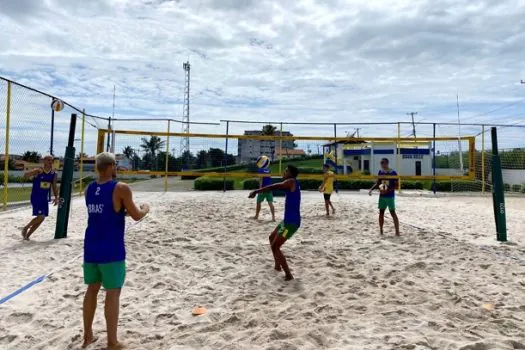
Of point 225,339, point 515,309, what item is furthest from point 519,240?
point 225,339

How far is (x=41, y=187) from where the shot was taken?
6.38 m

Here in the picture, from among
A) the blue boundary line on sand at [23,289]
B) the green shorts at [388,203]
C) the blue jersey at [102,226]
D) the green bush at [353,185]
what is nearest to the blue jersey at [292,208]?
the blue jersey at [102,226]

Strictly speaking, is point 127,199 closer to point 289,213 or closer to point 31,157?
point 289,213

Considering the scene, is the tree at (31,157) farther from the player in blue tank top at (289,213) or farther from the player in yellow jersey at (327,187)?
the player in blue tank top at (289,213)

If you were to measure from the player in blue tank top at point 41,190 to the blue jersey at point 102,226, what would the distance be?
4.06 metres

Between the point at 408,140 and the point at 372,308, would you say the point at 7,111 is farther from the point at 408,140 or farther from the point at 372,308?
the point at 408,140

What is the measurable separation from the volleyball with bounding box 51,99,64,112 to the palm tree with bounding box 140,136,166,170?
13.3 ft

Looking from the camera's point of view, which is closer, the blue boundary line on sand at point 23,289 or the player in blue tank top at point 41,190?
the blue boundary line on sand at point 23,289

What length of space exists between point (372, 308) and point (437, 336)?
0.70m

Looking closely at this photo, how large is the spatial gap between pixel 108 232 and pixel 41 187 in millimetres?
4351

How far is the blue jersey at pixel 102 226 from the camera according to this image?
2.74m

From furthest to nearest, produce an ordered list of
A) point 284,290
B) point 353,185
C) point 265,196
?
1. point 353,185
2. point 265,196
3. point 284,290

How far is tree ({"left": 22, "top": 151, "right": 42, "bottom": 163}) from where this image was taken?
990 cm

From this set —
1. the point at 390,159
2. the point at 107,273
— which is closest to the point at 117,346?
the point at 107,273
